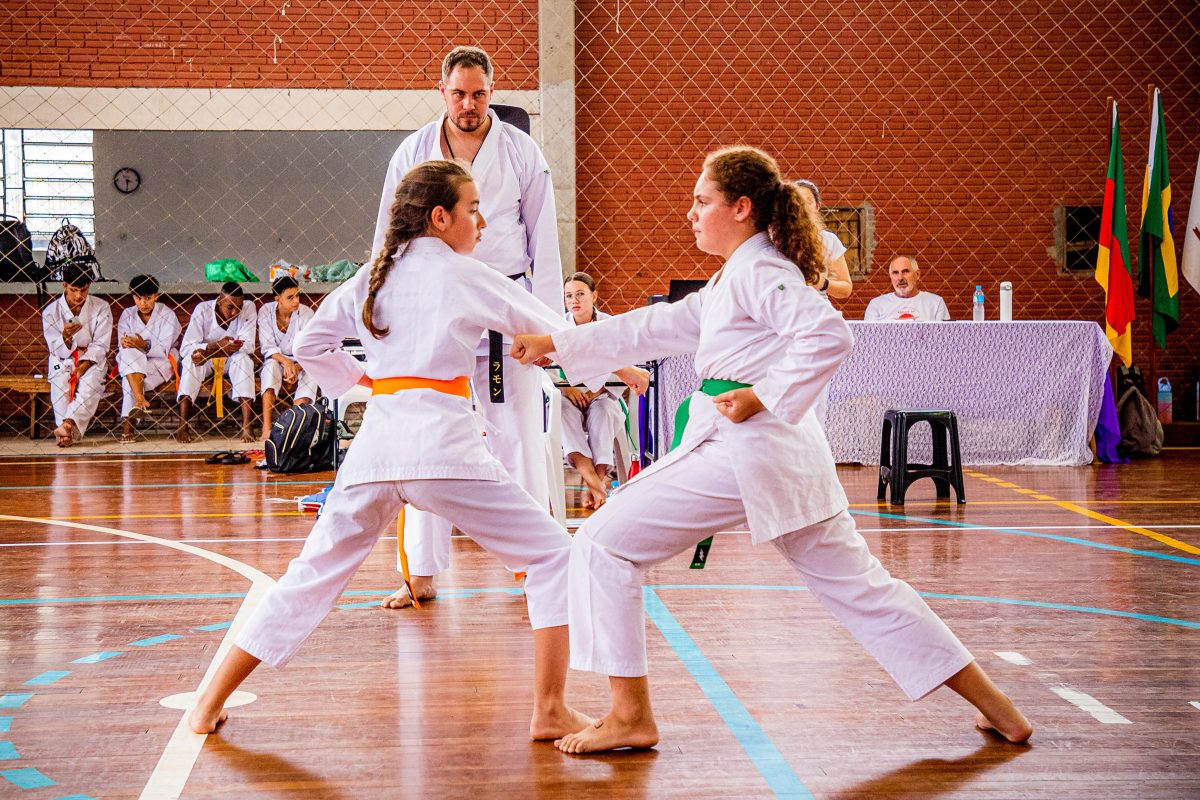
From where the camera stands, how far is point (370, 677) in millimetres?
2389

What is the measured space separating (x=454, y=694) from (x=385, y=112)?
22.0 feet

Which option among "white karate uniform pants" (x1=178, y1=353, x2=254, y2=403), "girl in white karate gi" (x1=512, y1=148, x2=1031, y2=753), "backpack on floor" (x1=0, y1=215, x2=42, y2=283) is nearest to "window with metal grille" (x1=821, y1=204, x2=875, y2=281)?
"white karate uniform pants" (x1=178, y1=353, x2=254, y2=403)

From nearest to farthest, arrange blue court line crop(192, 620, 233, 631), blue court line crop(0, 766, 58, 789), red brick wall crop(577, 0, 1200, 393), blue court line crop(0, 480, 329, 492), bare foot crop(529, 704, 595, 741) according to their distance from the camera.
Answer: blue court line crop(0, 766, 58, 789), bare foot crop(529, 704, 595, 741), blue court line crop(192, 620, 233, 631), blue court line crop(0, 480, 329, 492), red brick wall crop(577, 0, 1200, 393)

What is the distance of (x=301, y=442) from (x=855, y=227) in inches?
176

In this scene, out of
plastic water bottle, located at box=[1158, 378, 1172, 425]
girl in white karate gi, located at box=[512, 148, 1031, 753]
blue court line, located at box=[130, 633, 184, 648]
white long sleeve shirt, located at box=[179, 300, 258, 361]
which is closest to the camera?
girl in white karate gi, located at box=[512, 148, 1031, 753]

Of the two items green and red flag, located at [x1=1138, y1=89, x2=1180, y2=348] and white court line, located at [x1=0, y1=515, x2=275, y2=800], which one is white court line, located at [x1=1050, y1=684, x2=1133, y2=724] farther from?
green and red flag, located at [x1=1138, y1=89, x2=1180, y2=348]

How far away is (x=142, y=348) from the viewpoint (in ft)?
25.6

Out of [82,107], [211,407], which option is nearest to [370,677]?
[211,407]

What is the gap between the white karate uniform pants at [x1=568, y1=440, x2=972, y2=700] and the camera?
1921 mm

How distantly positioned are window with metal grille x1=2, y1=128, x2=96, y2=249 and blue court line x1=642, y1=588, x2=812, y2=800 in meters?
7.23

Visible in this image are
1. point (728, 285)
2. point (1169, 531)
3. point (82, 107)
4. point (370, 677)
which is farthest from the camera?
point (82, 107)

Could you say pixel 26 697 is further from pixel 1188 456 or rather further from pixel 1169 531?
pixel 1188 456

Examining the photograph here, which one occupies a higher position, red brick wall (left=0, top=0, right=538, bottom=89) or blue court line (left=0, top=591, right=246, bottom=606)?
red brick wall (left=0, top=0, right=538, bottom=89)

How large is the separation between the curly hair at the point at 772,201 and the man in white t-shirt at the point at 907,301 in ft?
16.0
